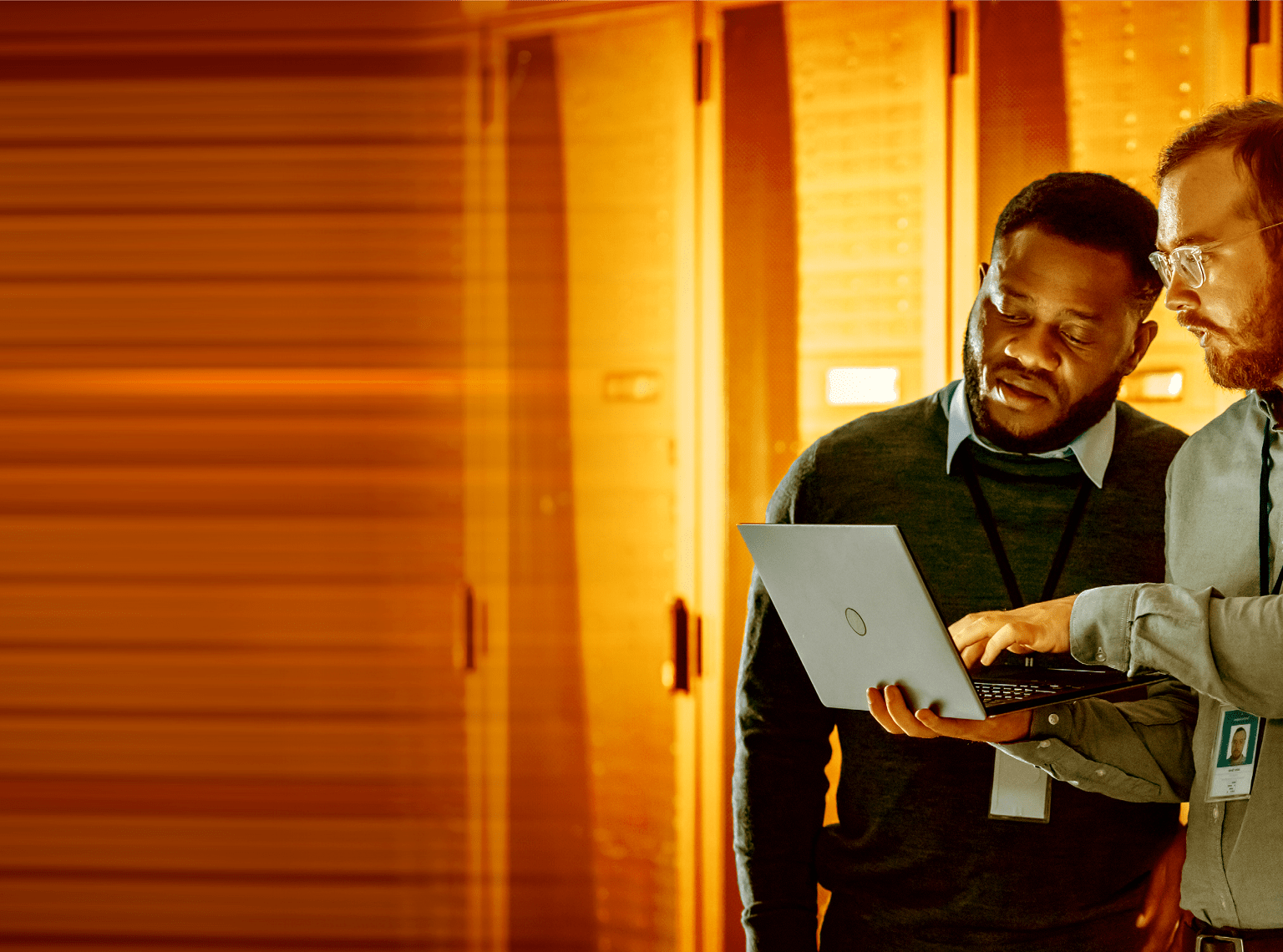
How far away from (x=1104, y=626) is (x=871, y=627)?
261 mm

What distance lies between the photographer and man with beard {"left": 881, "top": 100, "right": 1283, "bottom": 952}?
1043mm

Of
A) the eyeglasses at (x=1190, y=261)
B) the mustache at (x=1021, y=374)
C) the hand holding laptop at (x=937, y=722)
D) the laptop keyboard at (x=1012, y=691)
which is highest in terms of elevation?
the eyeglasses at (x=1190, y=261)

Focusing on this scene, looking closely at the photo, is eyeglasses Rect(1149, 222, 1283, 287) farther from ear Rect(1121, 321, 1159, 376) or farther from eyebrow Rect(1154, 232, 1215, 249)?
ear Rect(1121, 321, 1159, 376)

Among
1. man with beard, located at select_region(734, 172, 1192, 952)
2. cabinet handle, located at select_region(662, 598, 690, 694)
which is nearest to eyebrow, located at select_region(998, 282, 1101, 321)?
man with beard, located at select_region(734, 172, 1192, 952)

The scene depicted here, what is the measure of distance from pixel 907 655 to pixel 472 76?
2058mm

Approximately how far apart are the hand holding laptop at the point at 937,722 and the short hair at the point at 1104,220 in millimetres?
648

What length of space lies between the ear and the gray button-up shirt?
0.18m

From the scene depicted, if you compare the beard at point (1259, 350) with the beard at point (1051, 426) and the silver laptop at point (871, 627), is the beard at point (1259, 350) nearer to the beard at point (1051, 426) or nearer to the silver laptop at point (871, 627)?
the beard at point (1051, 426)

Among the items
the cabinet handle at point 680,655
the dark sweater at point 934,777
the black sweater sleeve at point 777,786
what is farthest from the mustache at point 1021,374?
the cabinet handle at point 680,655

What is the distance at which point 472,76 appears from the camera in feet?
8.32

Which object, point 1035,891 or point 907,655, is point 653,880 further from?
point 907,655

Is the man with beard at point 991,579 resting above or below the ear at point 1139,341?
below

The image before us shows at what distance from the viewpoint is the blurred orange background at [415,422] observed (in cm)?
238

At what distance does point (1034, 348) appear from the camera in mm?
1389
